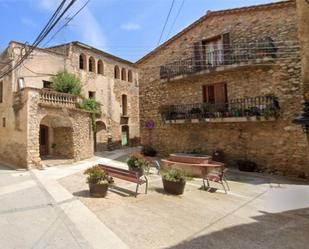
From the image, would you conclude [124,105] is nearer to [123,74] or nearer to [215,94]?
[123,74]

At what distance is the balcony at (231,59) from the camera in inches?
496

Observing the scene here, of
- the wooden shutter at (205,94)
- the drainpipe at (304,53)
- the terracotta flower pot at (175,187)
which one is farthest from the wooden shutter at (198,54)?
the terracotta flower pot at (175,187)

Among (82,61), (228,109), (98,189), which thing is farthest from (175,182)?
(82,61)

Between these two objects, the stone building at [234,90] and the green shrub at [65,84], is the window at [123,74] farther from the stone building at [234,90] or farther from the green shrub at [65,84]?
the green shrub at [65,84]

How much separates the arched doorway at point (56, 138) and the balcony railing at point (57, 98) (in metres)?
0.99

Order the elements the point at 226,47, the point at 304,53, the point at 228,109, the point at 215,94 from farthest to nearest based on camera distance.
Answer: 1. the point at 215,94
2. the point at 226,47
3. the point at 228,109
4. the point at 304,53

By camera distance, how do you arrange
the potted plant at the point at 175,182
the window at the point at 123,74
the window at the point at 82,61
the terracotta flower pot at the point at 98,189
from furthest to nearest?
the window at the point at 123,74
the window at the point at 82,61
the potted plant at the point at 175,182
the terracotta flower pot at the point at 98,189

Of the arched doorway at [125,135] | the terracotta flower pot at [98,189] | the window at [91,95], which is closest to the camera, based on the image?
the terracotta flower pot at [98,189]

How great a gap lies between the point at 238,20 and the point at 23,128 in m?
13.4

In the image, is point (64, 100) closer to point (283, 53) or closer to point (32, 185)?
point (32, 185)

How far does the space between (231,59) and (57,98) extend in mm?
10332

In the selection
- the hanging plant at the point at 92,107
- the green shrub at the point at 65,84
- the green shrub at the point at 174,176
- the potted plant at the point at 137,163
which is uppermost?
the green shrub at the point at 65,84

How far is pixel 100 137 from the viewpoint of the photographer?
2277 centimetres

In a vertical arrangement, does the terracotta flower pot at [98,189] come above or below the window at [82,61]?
below
